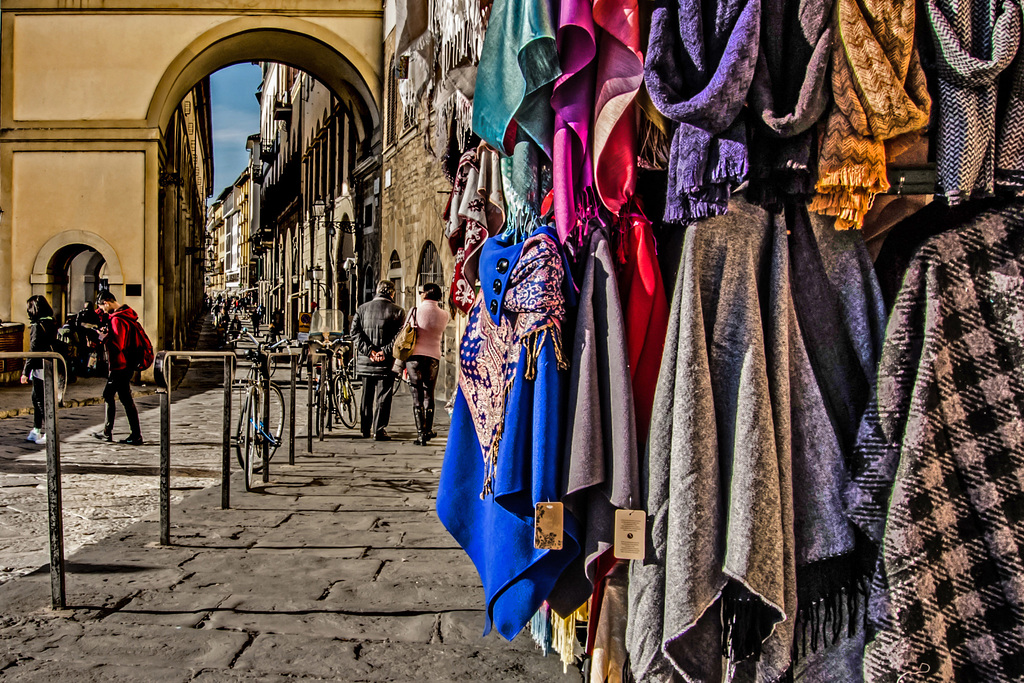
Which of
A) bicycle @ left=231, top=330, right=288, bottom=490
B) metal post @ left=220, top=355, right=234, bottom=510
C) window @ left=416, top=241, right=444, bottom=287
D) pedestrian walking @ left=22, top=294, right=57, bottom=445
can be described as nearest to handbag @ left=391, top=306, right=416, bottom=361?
bicycle @ left=231, top=330, right=288, bottom=490

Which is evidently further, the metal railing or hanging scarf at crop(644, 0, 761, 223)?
the metal railing

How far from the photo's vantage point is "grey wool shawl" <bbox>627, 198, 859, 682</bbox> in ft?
6.05

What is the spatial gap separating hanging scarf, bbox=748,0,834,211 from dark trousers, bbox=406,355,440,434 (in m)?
6.71

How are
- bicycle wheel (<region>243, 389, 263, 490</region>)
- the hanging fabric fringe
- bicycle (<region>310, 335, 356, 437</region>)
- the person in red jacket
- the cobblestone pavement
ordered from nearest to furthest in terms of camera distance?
the hanging fabric fringe, the cobblestone pavement, bicycle wheel (<region>243, 389, 263, 490</region>), the person in red jacket, bicycle (<region>310, 335, 356, 437</region>)

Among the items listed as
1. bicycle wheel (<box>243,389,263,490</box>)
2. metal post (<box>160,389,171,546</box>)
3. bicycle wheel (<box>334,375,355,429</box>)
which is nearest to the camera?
metal post (<box>160,389,171,546</box>)

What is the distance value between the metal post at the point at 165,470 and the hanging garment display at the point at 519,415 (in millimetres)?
2654

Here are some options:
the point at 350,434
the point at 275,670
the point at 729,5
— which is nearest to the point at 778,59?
the point at 729,5

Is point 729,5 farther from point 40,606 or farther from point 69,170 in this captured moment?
point 69,170

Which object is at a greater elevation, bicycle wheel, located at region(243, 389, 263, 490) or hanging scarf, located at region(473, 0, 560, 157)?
hanging scarf, located at region(473, 0, 560, 157)

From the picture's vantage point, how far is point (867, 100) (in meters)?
1.83

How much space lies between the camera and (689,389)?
1902 mm

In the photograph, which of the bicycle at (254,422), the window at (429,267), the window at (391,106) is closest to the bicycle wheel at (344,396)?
the bicycle at (254,422)

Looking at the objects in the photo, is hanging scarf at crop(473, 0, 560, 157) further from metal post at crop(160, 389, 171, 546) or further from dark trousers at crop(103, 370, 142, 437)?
dark trousers at crop(103, 370, 142, 437)

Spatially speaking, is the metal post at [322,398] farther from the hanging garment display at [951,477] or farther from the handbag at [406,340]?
the hanging garment display at [951,477]
